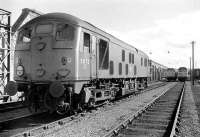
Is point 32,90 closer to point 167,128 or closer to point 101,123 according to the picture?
point 101,123

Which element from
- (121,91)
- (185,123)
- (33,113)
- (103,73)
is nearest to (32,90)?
(33,113)

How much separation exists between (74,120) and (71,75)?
4.95 ft

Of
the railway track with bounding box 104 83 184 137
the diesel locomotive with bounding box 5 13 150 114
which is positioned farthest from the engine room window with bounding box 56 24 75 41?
the railway track with bounding box 104 83 184 137

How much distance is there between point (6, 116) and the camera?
1077 cm

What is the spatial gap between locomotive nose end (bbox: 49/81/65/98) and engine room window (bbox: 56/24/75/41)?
5.71ft

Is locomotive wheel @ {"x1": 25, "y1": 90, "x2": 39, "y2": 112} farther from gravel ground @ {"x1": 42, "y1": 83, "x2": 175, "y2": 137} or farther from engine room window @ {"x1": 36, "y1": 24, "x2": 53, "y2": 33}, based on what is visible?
engine room window @ {"x1": 36, "y1": 24, "x2": 53, "y2": 33}

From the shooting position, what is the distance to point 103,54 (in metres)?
12.9

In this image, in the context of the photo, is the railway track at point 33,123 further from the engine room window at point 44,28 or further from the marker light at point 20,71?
the engine room window at point 44,28

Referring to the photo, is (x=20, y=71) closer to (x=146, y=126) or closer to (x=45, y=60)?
(x=45, y=60)

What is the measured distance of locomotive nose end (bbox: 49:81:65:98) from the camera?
9.13m

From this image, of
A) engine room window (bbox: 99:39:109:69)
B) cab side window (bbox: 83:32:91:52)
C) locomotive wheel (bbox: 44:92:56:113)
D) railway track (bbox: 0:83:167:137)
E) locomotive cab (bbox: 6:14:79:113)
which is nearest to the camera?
railway track (bbox: 0:83:167:137)

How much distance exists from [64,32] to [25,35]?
68.1 inches

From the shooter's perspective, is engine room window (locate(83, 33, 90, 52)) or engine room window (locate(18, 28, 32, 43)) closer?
engine room window (locate(83, 33, 90, 52))

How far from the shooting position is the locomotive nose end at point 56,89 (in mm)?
9133
